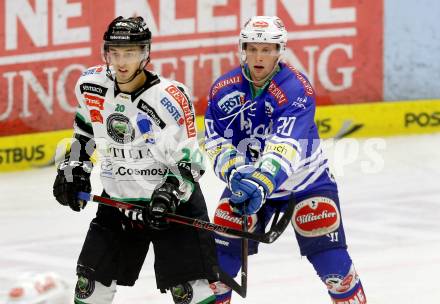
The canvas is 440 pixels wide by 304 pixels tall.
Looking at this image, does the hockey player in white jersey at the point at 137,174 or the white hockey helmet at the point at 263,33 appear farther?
the white hockey helmet at the point at 263,33

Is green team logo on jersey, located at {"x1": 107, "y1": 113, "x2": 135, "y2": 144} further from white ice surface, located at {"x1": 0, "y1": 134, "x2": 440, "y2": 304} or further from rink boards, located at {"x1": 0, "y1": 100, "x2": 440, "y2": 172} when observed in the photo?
rink boards, located at {"x1": 0, "y1": 100, "x2": 440, "y2": 172}

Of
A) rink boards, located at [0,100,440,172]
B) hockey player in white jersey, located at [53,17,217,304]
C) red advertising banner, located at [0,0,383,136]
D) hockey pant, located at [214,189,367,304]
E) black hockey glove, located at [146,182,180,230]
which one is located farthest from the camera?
rink boards, located at [0,100,440,172]

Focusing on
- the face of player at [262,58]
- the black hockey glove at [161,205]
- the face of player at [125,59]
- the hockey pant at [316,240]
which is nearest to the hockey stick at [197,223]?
the black hockey glove at [161,205]

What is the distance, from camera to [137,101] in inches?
200

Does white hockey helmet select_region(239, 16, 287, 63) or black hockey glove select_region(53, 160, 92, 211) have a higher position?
white hockey helmet select_region(239, 16, 287, 63)

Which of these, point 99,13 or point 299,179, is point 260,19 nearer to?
point 299,179

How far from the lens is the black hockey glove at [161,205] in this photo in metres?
4.96

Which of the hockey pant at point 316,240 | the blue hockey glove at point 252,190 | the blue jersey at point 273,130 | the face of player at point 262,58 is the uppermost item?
the face of player at point 262,58

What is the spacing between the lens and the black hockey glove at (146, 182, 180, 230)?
16.3 feet

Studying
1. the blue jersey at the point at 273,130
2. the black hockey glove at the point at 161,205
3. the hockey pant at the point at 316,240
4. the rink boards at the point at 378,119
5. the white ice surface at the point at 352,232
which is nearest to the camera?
the black hockey glove at the point at 161,205

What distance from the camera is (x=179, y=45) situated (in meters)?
10.2

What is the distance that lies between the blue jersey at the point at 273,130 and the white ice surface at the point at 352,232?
4.05 ft

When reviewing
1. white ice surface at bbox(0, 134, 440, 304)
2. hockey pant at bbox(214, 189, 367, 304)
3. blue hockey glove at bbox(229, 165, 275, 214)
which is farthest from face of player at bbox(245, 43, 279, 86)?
white ice surface at bbox(0, 134, 440, 304)

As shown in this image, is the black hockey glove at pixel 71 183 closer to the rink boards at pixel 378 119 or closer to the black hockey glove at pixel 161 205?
the black hockey glove at pixel 161 205
